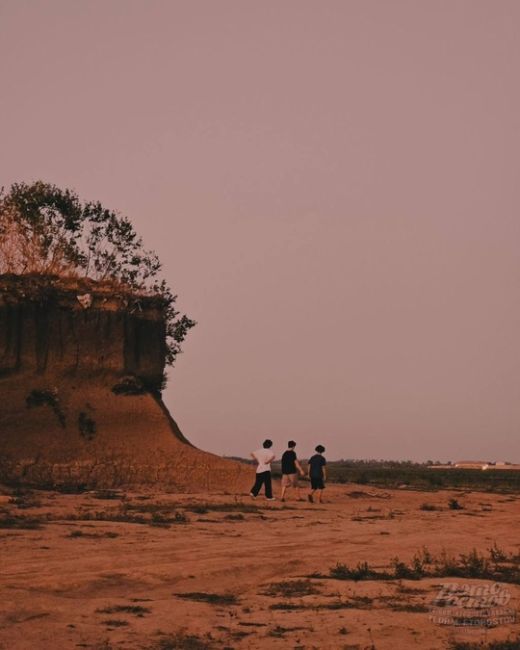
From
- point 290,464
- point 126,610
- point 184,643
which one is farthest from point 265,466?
point 184,643

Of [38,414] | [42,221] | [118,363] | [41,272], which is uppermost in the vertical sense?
→ [42,221]

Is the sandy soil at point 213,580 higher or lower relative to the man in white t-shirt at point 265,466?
lower

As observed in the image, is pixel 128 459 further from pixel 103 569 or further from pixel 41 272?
pixel 103 569

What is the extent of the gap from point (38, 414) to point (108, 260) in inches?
328

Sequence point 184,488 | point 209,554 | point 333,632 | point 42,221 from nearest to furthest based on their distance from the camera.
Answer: point 333,632
point 209,554
point 184,488
point 42,221

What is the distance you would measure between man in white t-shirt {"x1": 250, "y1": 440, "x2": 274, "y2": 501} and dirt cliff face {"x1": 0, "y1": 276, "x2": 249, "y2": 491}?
8.95 ft

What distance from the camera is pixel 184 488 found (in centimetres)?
2314

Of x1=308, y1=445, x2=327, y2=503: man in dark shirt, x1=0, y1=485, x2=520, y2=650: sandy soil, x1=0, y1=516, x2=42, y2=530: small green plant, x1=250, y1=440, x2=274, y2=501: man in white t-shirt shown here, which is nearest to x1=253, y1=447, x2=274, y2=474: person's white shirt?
x1=250, y1=440, x2=274, y2=501: man in white t-shirt

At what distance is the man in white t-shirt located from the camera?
2056 centimetres

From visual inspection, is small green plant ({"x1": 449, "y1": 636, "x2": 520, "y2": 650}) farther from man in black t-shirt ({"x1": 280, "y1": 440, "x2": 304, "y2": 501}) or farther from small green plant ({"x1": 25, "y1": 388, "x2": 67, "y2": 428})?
small green plant ({"x1": 25, "y1": 388, "x2": 67, "y2": 428})

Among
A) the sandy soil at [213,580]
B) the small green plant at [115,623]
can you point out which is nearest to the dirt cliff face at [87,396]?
the sandy soil at [213,580]

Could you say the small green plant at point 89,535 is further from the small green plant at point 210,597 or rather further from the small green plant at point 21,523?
the small green plant at point 210,597

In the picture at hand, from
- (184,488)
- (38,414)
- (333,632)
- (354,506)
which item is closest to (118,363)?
(38,414)

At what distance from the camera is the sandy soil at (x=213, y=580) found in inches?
263
